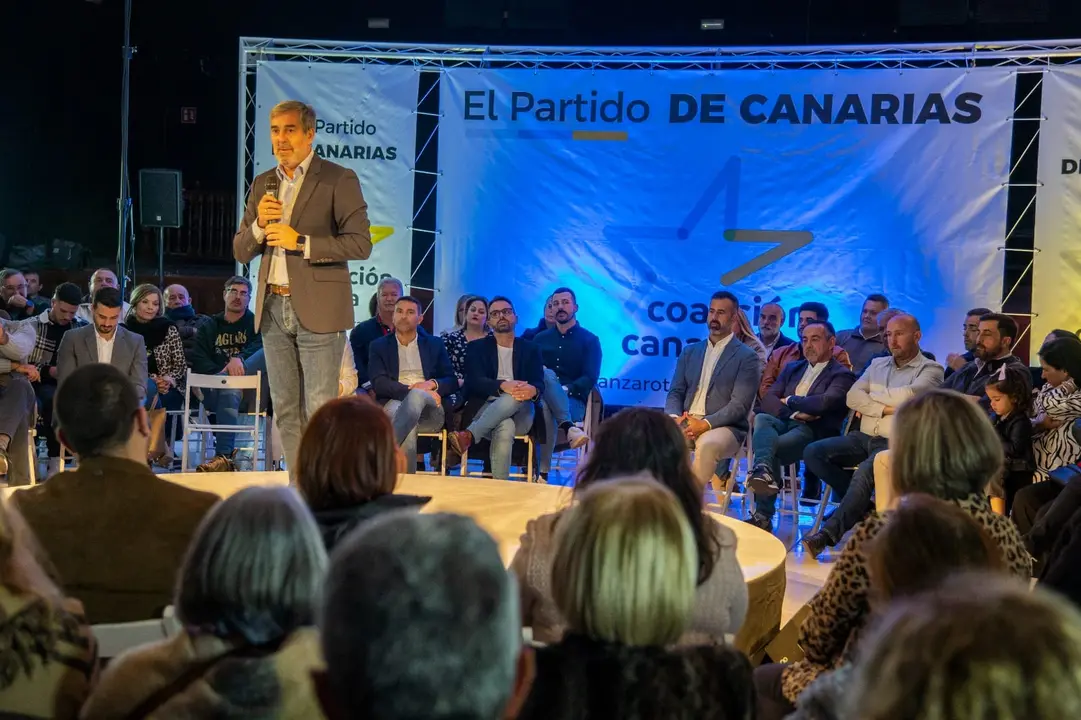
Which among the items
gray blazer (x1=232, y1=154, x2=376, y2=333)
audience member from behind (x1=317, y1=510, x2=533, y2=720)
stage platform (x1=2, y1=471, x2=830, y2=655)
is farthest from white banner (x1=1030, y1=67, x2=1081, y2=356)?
Answer: audience member from behind (x1=317, y1=510, x2=533, y2=720)

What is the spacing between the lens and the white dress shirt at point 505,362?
22.5 feet

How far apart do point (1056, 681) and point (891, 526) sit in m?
0.79

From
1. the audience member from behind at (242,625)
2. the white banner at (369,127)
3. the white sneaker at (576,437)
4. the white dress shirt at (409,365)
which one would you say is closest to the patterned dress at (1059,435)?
the white sneaker at (576,437)

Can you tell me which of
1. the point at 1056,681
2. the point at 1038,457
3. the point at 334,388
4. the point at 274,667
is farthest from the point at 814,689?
the point at 1038,457

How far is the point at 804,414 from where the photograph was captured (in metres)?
6.13

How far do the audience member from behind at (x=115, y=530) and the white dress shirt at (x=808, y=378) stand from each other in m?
4.70

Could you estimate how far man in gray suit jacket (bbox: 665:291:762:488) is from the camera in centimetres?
599

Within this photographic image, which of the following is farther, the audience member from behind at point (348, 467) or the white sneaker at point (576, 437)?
the white sneaker at point (576, 437)

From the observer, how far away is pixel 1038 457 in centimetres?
525

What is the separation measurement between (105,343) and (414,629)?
594cm

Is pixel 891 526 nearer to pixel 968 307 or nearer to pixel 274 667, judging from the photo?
pixel 274 667

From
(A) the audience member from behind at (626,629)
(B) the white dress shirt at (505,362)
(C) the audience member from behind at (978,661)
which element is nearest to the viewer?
(C) the audience member from behind at (978,661)

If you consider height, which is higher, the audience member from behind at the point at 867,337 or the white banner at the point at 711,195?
the white banner at the point at 711,195

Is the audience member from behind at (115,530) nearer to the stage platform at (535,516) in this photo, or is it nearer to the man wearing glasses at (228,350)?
the stage platform at (535,516)
